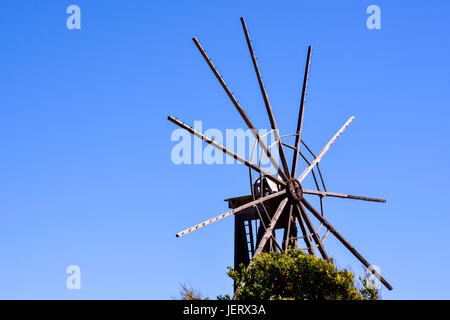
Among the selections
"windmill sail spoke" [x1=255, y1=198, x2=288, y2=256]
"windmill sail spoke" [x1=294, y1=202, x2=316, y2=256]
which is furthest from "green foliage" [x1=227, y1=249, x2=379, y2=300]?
"windmill sail spoke" [x1=294, y1=202, x2=316, y2=256]

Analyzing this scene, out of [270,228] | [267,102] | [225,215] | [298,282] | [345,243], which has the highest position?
[267,102]

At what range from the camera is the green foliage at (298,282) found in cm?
1712

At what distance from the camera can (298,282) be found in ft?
57.4

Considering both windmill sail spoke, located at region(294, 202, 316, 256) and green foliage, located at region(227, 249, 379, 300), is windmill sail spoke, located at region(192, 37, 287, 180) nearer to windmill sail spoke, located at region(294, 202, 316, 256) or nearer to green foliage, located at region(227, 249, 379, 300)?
windmill sail spoke, located at region(294, 202, 316, 256)

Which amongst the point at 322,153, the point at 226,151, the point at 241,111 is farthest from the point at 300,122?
the point at 226,151

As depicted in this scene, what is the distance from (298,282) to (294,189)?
5.89 meters

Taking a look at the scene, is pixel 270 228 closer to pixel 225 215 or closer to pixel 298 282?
pixel 225 215

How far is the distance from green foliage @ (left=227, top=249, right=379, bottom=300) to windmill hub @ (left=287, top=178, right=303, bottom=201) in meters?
4.63

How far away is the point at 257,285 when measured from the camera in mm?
17641

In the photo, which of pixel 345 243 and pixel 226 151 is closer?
pixel 226 151
